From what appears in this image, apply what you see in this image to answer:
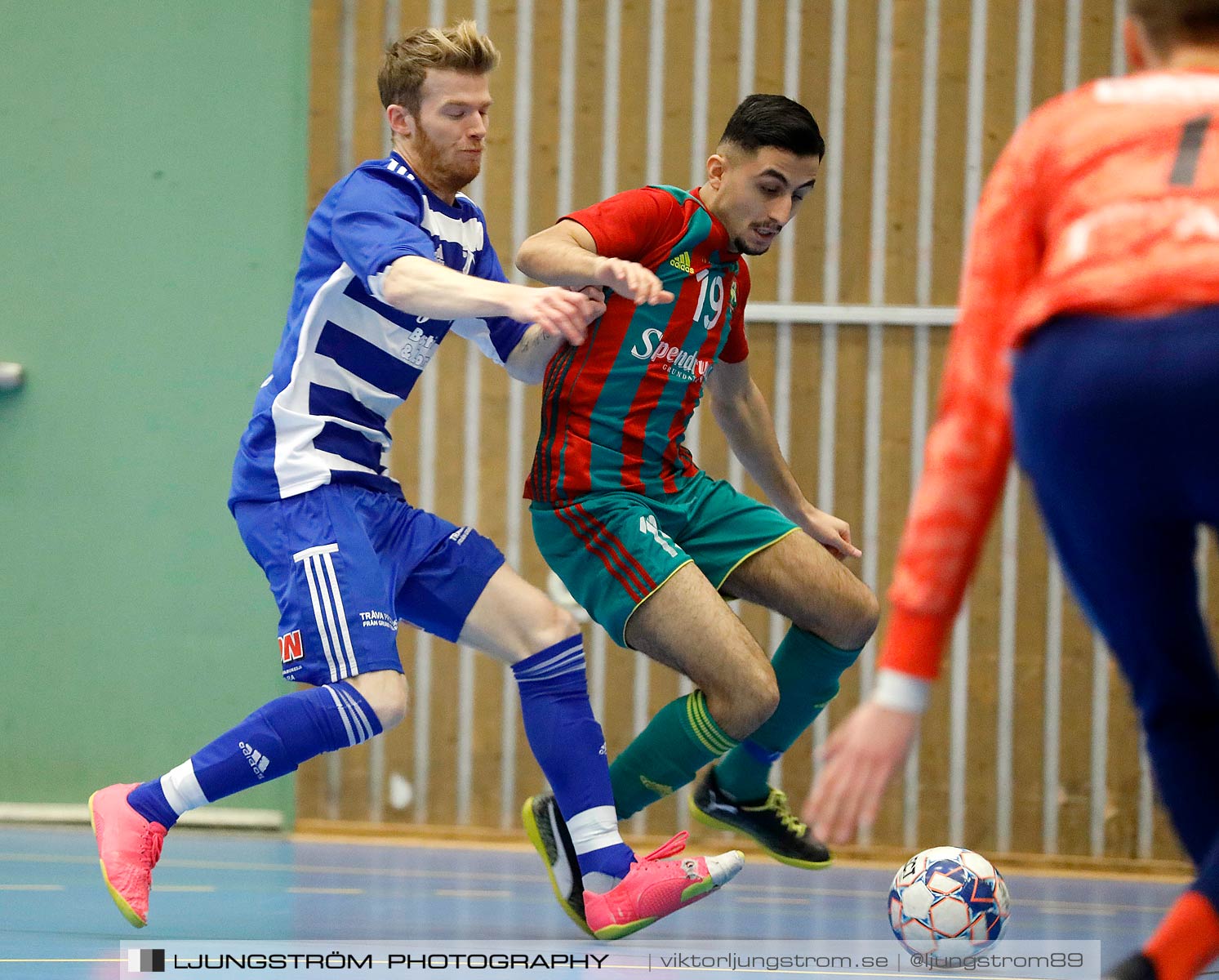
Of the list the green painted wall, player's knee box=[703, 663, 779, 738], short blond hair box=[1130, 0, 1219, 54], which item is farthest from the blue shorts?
the green painted wall

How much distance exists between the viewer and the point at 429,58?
326 centimetres

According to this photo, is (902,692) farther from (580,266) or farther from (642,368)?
(642,368)

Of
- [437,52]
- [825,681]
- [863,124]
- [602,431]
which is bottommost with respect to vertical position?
[825,681]

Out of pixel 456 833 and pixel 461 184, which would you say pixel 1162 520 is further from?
pixel 456 833

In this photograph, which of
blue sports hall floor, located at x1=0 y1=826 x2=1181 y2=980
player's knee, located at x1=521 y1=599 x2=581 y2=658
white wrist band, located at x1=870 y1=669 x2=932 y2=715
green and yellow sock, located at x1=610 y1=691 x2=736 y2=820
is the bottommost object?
blue sports hall floor, located at x1=0 y1=826 x2=1181 y2=980

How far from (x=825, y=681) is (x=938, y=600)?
2055 mm

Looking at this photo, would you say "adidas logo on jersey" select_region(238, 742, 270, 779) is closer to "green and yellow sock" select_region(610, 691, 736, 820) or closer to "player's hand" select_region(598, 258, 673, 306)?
"green and yellow sock" select_region(610, 691, 736, 820)

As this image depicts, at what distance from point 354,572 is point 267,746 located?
0.41m

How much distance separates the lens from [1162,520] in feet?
5.00

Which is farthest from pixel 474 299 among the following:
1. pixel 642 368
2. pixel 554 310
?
pixel 642 368

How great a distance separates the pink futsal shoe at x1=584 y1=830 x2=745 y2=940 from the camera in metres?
3.03

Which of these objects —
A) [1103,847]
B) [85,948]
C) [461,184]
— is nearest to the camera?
[85,948]

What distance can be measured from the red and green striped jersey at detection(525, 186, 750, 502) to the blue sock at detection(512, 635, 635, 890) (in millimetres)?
412

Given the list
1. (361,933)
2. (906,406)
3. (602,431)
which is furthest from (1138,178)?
(906,406)
